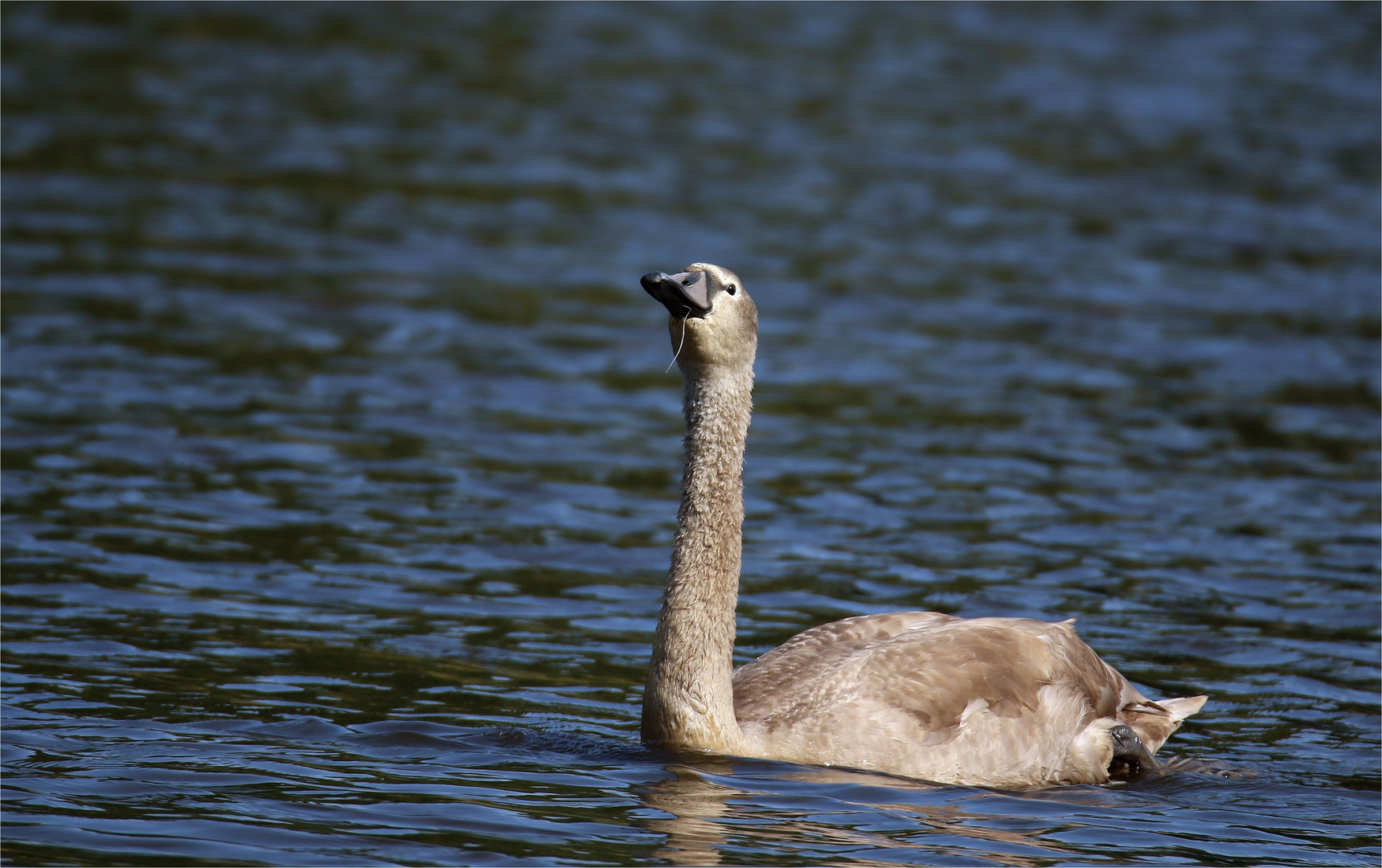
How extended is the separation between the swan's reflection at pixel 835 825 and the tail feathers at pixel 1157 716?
1.16 metres

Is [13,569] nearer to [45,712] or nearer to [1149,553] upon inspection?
[45,712]

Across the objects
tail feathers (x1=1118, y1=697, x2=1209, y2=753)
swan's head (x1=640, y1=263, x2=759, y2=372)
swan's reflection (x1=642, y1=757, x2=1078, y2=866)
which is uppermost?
swan's head (x1=640, y1=263, x2=759, y2=372)

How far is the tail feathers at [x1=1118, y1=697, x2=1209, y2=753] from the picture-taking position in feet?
29.5

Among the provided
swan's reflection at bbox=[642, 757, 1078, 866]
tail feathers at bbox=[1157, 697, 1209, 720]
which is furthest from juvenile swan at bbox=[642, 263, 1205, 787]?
swan's reflection at bbox=[642, 757, 1078, 866]

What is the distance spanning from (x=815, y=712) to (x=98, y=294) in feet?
32.0

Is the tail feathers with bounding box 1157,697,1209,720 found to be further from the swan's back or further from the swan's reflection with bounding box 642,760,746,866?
the swan's reflection with bounding box 642,760,746,866

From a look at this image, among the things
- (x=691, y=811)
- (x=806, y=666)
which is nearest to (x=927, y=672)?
(x=806, y=666)

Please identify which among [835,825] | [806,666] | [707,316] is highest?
[707,316]

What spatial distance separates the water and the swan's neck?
0.23 m

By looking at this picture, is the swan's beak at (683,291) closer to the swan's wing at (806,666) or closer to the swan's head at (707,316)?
the swan's head at (707,316)

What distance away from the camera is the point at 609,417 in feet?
47.6

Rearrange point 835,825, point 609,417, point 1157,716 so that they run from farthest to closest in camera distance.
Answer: point 609,417 < point 1157,716 < point 835,825

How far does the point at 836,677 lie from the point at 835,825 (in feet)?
3.66

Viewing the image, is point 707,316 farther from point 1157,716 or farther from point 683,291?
point 1157,716
